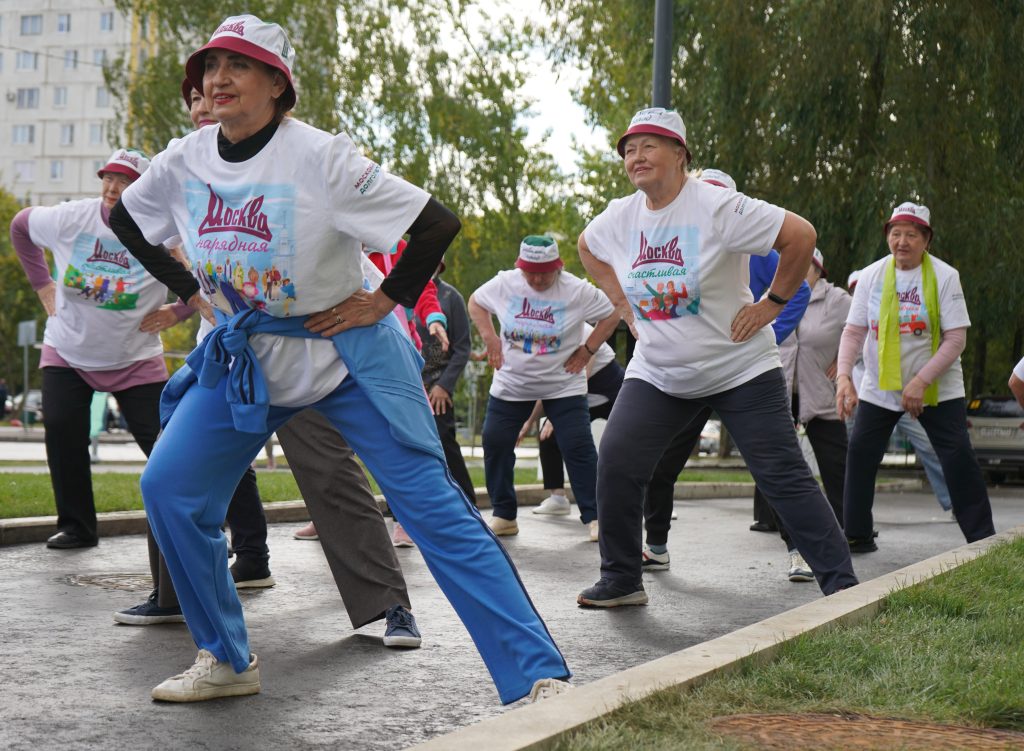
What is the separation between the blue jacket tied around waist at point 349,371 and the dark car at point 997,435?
69.3 ft

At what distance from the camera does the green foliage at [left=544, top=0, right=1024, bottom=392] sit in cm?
2114

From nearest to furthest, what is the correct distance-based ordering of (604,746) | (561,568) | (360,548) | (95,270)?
(604,746) → (360,548) → (95,270) → (561,568)

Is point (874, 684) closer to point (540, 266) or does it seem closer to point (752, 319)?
point (752, 319)

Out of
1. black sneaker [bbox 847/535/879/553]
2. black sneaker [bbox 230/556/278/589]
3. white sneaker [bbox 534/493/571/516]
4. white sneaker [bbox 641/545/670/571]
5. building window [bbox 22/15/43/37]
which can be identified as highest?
building window [bbox 22/15/43/37]

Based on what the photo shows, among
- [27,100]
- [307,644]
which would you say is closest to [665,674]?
[307,644]

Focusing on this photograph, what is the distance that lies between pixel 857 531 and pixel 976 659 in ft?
17.2

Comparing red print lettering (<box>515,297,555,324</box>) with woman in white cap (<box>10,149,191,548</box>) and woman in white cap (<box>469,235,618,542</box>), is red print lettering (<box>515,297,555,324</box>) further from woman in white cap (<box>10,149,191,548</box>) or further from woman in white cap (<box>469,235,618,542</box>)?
woman in white cap (<box>10,149,191,548</box>)

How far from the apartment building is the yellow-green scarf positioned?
9350 cm

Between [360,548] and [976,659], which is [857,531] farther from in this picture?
[976,659]

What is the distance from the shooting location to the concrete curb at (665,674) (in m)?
3.33

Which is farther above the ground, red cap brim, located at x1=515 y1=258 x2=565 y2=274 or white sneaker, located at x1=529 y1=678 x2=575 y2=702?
red cap brim, located at x1=515 y1=258 x2=565 y2=274

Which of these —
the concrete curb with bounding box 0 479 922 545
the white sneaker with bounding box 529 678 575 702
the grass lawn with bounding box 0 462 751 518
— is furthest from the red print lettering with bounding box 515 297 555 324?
the white sneaker with bounding box 529 678 575 702

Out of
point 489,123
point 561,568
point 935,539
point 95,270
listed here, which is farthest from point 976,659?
point 489,123

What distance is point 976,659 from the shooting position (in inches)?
180
